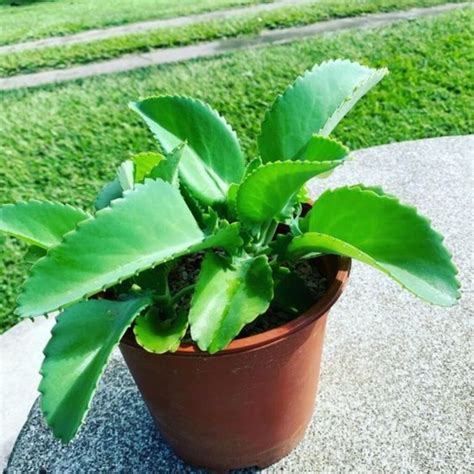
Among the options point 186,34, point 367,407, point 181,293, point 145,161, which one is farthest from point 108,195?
point 186,34

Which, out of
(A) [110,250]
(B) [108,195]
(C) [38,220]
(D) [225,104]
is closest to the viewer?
(A) [110,250]

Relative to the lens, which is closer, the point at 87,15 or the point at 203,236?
the point at 203,236

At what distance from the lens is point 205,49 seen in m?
3.81

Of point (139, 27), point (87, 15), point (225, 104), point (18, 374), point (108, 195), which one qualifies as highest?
point (108, 195)

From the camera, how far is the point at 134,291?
1080 millimetres

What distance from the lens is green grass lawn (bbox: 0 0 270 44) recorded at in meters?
4.64

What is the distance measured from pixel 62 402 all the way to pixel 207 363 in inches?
9.4

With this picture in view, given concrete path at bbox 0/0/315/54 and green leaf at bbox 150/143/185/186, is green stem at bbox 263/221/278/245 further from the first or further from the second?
concrete path at bbox 0/0/315/54

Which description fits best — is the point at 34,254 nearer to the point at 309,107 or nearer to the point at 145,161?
the point at 145,161

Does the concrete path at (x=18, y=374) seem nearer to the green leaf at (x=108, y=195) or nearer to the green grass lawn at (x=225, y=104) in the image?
the green grass lawn at (x=225, y=104)

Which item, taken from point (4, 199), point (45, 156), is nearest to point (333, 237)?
point (4, 199)

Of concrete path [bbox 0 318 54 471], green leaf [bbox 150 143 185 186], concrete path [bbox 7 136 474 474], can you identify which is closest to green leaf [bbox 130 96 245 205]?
green leaf [bbox 150 143 185 186]

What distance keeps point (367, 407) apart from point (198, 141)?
698 mm

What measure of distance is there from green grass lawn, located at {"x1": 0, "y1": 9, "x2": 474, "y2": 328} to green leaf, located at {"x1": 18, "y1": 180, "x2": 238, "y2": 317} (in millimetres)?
Result: 1306
